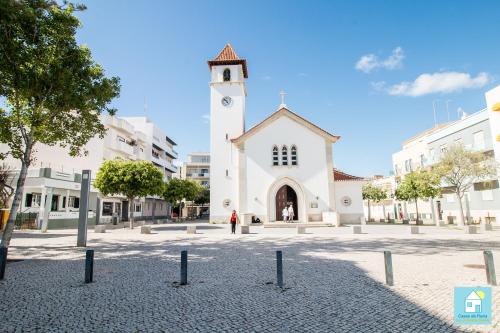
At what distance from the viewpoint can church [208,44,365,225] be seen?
29125 millimetres

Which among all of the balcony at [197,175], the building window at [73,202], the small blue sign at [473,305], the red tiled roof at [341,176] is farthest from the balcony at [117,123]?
the small blue sign at [473,305]

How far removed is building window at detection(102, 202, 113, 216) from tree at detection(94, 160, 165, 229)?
1162 cm

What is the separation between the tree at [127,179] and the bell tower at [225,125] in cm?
664

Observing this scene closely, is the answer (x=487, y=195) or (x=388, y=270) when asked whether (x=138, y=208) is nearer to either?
(x=388, y=270)

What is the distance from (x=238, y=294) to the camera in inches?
256

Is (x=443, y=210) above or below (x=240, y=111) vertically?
below

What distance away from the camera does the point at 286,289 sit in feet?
22.5

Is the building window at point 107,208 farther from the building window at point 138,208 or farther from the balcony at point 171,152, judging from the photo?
the balcony at point 171,152

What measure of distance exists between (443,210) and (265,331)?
38.9m

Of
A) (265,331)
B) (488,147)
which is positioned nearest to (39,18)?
(265,331)

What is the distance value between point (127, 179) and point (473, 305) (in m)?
27.0

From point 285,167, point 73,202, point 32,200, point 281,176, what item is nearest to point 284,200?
point 281,176

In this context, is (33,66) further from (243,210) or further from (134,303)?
(243,210)

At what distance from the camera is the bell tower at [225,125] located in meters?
31.2
